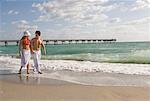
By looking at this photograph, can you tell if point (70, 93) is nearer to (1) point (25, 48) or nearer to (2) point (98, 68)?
(1) point (25, 48)

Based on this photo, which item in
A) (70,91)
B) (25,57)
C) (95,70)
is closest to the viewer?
(70,91)

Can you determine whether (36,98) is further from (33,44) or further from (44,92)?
(33,44)

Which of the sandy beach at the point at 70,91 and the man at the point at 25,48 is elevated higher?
the man at the point at 25,48

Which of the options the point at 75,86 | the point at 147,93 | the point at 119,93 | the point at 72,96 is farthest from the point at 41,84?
the point at 147,93

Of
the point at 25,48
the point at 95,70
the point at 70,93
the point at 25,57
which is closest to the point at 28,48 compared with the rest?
the point at 25,48

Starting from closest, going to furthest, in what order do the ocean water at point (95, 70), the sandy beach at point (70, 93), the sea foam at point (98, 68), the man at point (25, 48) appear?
1. the sandy beach at point (70, 93)
2. the ocean water at point (95, 70)
3. the man at point (25, 48)
4. the sea foam at point (98, 68)

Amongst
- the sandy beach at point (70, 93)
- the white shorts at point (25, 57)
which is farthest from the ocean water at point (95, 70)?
the sandy beach at point (70, 93)

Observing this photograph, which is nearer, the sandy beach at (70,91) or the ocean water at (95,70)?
the sandy beach at (70,91)

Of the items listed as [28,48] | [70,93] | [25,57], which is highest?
[28,48]

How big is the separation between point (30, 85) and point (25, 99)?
1222 mm

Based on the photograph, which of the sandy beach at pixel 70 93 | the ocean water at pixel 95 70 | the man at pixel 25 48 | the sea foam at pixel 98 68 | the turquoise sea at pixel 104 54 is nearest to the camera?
the sandy beach at pixel 70 93

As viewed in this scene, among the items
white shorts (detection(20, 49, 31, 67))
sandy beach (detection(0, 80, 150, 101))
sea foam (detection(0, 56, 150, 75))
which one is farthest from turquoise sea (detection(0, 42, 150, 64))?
sandy beach (detection(0, 80, 150, 101))

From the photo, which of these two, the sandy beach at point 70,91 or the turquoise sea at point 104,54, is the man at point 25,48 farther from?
the turquoise sea at point 104,54

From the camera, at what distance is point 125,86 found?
6.42 metres
